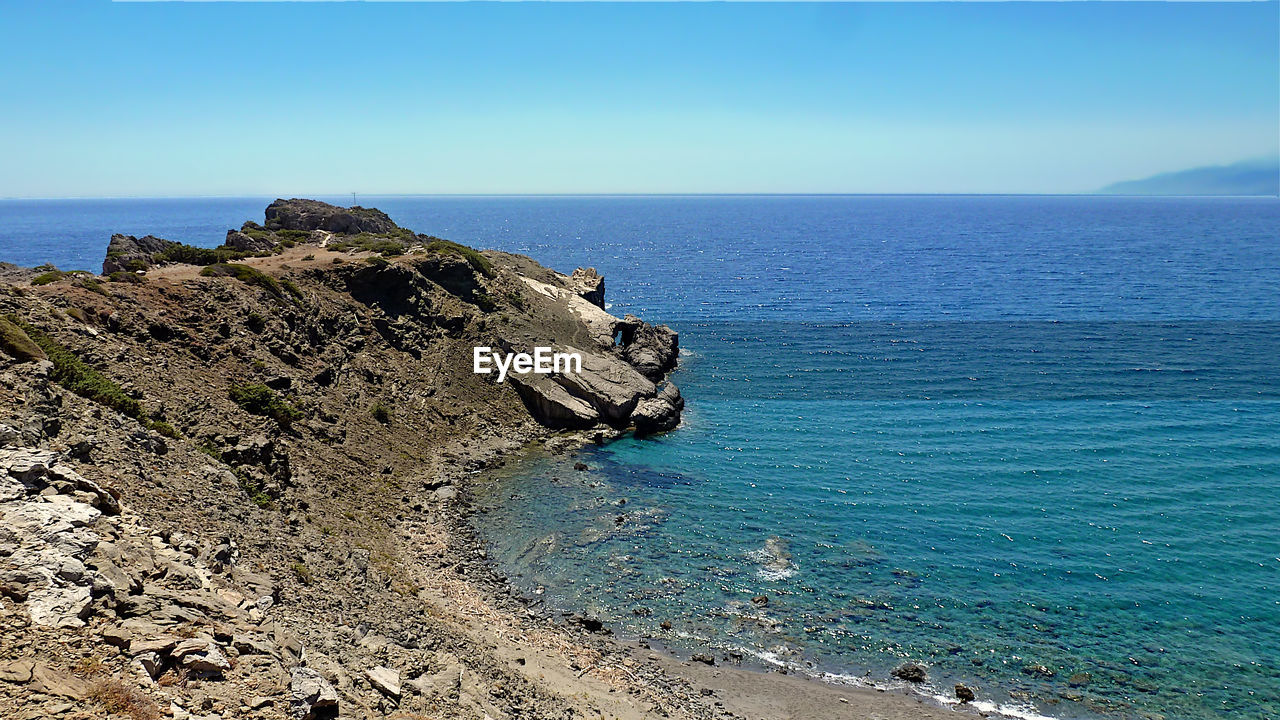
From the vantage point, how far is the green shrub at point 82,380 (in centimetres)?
3350

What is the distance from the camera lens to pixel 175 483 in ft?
100

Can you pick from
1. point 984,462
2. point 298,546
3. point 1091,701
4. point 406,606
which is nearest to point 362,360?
point 298,546

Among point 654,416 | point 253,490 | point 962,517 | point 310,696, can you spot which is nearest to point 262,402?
point 253,490

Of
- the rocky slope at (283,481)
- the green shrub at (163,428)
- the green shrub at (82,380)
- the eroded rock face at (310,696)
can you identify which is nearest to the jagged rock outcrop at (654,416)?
the rocky slope at (283,481)

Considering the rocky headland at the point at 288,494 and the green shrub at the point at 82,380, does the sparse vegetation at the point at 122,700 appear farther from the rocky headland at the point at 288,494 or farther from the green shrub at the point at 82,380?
the green shrub at the point at 82,380

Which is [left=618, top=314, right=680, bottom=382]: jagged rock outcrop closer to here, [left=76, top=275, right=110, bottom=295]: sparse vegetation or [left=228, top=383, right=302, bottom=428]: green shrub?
[left=228, top=383, right=302, bottom=428]: green shrub

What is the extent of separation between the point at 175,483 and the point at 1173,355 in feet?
304

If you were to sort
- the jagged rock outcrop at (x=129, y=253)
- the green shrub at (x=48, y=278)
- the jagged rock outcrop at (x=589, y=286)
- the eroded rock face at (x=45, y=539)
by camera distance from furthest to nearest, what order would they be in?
the jagged rock outcrop at (x=589, y=286)
the jagged rock outcrop at (x=129, y=253)
the green shrub at (x=48, y=278)
the eroded rock face at (x=45, y=539)

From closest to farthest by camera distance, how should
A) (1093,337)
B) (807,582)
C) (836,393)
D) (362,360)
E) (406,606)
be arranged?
(406,606) → (807,582) → (362,360) → (836,393) → (1093,337)

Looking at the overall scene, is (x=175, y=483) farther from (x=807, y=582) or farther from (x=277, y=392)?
(x=807, y=582)

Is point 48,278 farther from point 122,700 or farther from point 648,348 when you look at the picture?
point 648,348

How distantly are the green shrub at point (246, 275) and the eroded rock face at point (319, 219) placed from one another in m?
41.1

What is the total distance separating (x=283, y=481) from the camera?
41031mm

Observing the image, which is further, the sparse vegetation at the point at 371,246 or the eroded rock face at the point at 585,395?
the sparse vegetation at the point at 371,246
